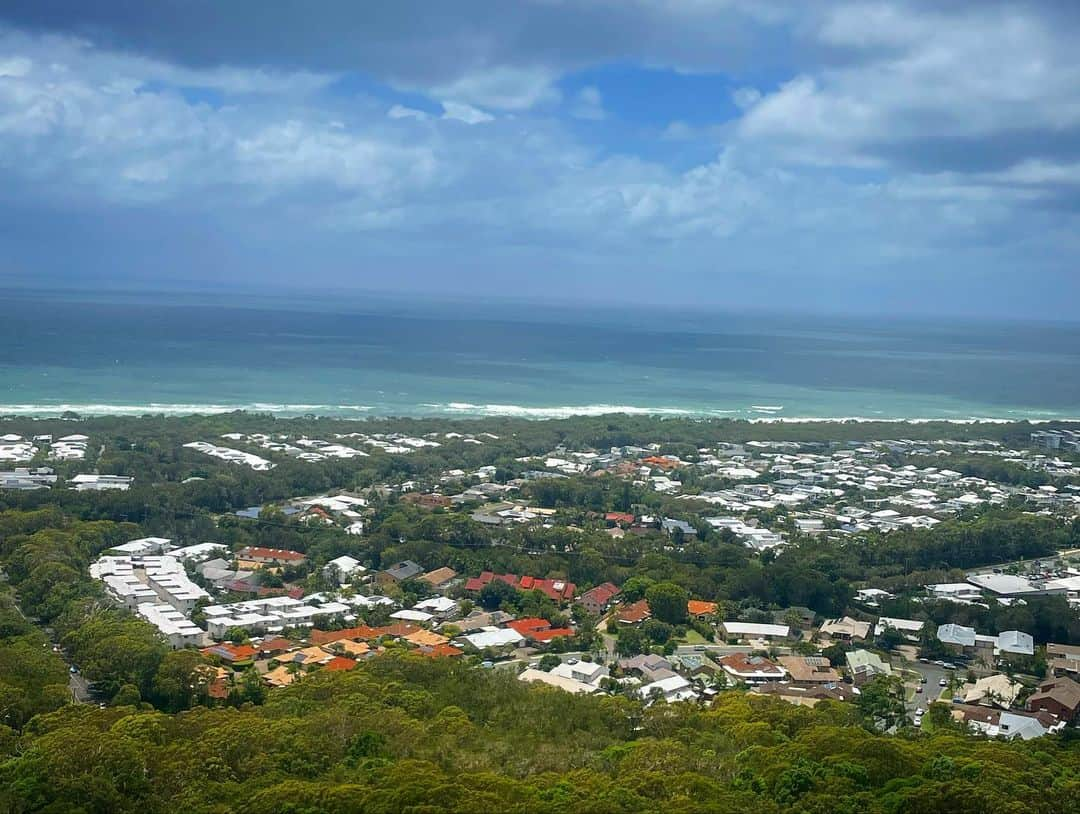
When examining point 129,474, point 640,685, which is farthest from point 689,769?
point 129,474

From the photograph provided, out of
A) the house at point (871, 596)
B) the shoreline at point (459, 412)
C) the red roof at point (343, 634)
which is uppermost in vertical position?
the shoreline at point (459, 412)

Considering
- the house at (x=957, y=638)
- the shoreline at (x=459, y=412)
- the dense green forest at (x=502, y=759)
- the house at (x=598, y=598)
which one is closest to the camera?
the dense green forest at (x=502, y=759)

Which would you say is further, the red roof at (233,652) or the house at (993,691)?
the red roof at (233,652)

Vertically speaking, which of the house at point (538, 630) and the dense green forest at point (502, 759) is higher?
the dense green forest at point (502, 759)

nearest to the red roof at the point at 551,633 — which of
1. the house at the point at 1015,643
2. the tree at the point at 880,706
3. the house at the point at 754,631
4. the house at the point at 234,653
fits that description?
the house at the point at 754,631

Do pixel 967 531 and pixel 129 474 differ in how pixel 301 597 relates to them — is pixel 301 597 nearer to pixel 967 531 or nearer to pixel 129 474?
pixel 129 474

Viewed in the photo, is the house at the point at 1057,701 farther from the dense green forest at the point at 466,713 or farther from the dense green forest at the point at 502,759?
the dense green forest at the point at 502,759
